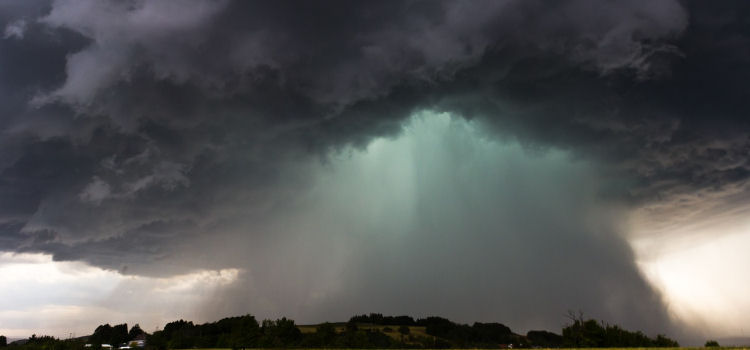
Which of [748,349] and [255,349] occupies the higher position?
[748,349]

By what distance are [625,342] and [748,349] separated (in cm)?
13950

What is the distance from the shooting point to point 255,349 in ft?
634

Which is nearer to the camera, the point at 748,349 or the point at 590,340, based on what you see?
the point at 748,349

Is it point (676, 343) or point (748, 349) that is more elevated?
point (748, 349)

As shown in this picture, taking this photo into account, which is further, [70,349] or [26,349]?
[26,349]

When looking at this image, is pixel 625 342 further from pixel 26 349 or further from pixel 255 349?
pixel 26 349

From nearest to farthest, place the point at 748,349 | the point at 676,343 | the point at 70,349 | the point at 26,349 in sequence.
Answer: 1. the point at 748,349
2. the point at 70,349
3. the point at 26,349
4. the point at 676,343

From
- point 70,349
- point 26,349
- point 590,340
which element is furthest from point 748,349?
point 26,349

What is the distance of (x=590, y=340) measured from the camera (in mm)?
194000

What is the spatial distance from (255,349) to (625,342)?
16009cm

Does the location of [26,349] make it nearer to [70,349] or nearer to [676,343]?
[70,349]

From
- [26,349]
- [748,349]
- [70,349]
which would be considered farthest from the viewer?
[26,349]

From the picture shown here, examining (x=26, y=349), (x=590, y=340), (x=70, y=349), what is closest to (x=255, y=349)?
(x=70, y=349)

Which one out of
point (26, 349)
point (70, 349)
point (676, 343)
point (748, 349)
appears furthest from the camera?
point (676, 343)
